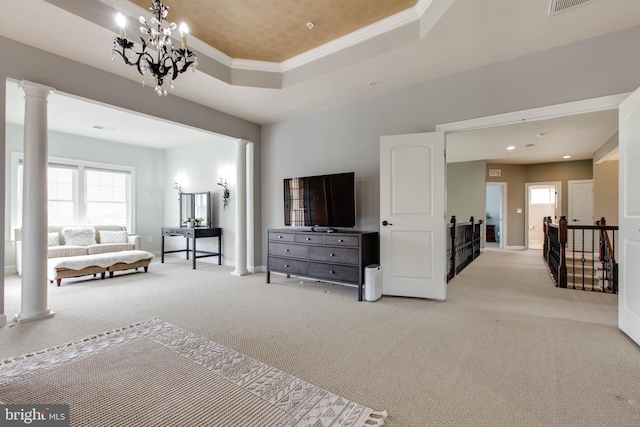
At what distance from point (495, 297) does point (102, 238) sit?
733 cm

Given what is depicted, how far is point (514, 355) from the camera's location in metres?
2.27

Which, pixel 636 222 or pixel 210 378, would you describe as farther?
pixel 636 222

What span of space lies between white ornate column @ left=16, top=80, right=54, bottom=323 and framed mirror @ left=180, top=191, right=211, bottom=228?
3540mm

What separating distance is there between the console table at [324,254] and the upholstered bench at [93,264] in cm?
265

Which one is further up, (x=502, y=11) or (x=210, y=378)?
(x=502, y=11)

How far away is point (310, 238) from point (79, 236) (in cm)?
493

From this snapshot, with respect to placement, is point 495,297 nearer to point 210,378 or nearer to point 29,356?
point 210,378

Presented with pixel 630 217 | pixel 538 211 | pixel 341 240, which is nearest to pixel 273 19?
pixel 341 240

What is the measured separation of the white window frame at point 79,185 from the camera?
5551mm

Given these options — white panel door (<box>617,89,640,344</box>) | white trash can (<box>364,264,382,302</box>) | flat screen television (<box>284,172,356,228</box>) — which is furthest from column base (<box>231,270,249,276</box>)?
white panel door (<box>617,89,640,344</box>)

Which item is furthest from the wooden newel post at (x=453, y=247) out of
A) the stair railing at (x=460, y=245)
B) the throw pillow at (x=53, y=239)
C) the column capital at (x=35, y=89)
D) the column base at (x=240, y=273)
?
the throw pillow at (x=53, y=239)

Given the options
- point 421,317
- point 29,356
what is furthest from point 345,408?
point 29,356

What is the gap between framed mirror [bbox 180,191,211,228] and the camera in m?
6.65

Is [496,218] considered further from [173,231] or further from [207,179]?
[173,231]
